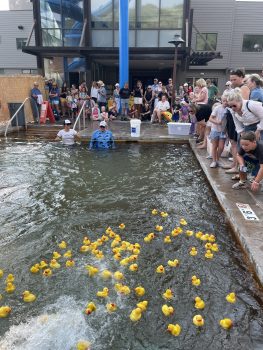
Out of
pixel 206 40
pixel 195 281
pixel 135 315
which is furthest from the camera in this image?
pixel 206 40

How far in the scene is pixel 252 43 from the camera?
23719mm

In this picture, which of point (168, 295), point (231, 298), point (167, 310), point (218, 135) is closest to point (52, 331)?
point (167, 310)

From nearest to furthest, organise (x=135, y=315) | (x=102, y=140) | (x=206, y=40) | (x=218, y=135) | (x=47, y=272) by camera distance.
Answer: (x=135, y=315), (x=47, y=272), (x=218, y=135), (x=102, y=140), (x=206, y=40)

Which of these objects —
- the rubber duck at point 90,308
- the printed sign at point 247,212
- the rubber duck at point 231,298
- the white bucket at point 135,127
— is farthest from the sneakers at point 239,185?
the white bucket at point 135,127

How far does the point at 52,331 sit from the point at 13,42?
26.5 meters

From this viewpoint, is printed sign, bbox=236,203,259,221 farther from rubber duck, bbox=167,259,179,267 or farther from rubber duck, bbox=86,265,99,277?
rubber duck, bbox=86,265,99,277

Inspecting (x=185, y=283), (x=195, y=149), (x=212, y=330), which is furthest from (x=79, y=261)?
(x=195, y=149)

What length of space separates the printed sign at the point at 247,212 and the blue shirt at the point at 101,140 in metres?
6.12

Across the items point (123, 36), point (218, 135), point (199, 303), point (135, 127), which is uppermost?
point (123, 36)

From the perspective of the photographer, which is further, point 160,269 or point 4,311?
point 160,269

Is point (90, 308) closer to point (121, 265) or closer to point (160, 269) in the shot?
point (121, 265)

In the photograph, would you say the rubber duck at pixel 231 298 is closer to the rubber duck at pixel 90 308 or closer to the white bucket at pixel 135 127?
the rubber duck at pixel 90 308

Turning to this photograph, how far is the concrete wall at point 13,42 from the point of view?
24812mm

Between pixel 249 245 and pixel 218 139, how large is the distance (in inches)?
148
